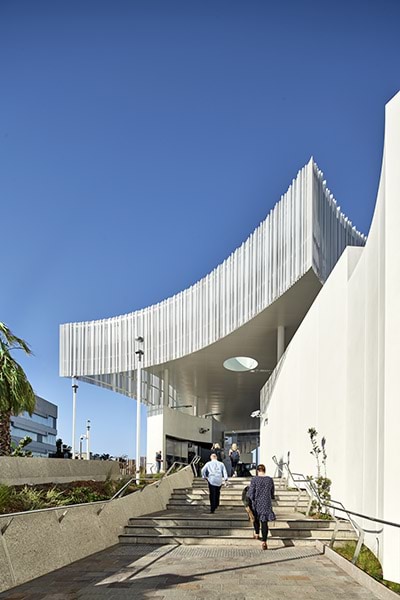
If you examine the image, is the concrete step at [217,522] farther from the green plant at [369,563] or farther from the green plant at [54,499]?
the green plant at [369,563]

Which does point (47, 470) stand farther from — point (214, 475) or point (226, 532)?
point (226, 532)

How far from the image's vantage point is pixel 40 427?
94250 millimetres

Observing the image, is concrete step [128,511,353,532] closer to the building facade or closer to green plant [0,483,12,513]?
the building facade

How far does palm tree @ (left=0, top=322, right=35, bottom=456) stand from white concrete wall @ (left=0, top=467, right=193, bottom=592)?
4.25 meters

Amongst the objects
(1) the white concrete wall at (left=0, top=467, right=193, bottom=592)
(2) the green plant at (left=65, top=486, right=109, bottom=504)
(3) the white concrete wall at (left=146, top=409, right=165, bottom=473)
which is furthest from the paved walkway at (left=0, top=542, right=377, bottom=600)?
(3) the white concrete wall at (left=146, top=409, right=165, bottom=473)

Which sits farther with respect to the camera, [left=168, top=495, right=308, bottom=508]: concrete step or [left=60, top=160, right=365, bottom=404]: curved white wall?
[left=60, top=160, right=365, bottom=404]: curved white wall

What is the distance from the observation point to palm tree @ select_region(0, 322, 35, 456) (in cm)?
1800

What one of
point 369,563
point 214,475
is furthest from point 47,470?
point 369,563

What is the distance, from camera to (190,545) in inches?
563

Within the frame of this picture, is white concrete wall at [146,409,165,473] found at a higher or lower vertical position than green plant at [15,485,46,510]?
lower

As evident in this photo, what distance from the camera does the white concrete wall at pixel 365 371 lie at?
9.60 meters

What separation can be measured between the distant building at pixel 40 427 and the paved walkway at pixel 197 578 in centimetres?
7309

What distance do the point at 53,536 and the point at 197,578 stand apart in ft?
8.51

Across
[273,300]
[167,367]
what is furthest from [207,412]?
[273,300]
